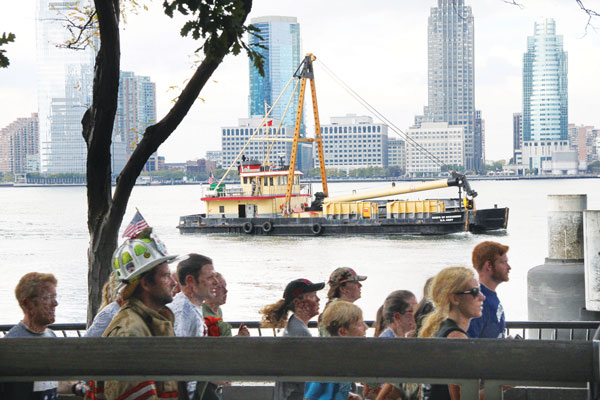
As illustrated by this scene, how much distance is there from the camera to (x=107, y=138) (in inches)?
229

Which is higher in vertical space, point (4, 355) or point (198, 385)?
point (4, 355)

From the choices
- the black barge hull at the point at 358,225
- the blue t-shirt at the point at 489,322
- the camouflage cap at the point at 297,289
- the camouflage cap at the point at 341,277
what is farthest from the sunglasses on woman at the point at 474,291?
the black barge hull at the point at 358,225

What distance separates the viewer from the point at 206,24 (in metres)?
4.46

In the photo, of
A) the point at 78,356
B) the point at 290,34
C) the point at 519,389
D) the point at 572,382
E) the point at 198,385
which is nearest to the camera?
the point at 572,382

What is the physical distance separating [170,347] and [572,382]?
1145mm

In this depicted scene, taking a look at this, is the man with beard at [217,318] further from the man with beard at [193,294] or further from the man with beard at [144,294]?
the man with beard at [144,294]

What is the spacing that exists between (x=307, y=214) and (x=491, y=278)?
4618 cm

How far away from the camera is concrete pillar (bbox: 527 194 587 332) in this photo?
28.0ft

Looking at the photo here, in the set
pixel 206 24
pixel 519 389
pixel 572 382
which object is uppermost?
pixel 206 24

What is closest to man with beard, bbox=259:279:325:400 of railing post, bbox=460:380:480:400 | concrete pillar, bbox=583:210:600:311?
railing post, bbox=460:380:480:400

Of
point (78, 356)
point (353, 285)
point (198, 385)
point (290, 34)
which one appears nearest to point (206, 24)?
point (353, 285)

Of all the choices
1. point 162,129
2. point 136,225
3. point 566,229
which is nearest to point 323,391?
point 136,225

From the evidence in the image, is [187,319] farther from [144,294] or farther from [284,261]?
[284,261]

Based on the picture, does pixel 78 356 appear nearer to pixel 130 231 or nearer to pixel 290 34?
pixel 130 231
